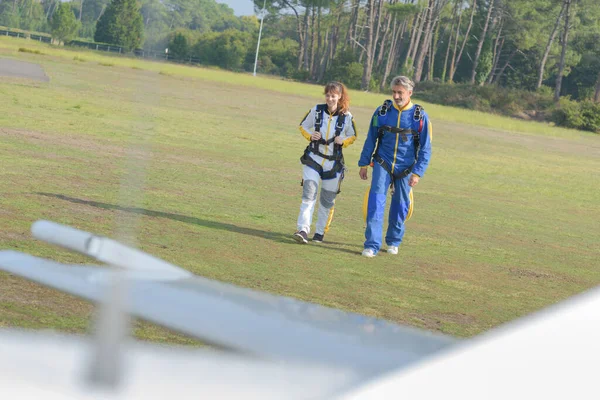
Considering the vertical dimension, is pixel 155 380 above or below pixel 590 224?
above

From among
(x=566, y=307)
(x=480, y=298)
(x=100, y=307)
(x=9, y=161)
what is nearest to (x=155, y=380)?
(x=100, y=307)

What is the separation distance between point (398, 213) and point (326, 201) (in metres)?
0.74

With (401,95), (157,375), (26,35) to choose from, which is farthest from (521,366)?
(401,95)

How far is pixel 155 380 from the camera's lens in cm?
107

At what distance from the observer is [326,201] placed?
9.53 meters

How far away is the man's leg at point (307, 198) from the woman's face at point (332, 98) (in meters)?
0.65

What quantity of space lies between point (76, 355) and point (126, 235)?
209 mm

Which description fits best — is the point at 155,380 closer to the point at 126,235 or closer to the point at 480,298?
the point at 126,235

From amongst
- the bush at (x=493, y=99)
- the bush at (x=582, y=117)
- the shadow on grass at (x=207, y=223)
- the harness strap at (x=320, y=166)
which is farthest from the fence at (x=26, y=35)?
the bush at (x=493, y=99)

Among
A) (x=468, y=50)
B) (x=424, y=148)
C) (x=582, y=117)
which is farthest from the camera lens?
(x=468, y=50)

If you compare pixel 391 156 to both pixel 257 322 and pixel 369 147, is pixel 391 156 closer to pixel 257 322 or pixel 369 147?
pixel 369 147

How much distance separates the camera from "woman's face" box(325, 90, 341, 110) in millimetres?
9172

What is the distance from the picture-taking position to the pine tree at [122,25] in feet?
5.14

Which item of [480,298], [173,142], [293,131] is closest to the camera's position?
[480,298]
